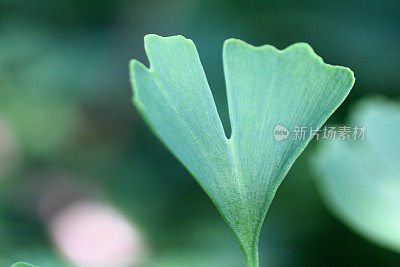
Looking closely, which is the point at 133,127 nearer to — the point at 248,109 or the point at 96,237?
the point at 96,237

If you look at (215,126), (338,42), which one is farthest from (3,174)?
(215,126)

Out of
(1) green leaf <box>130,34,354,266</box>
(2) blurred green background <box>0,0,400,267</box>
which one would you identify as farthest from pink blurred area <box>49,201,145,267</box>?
(1) green leaf <box>130,34,354,266</box>

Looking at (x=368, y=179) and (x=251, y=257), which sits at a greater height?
(x=368, y=179)

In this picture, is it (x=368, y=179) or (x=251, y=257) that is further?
(x=368, y=179)

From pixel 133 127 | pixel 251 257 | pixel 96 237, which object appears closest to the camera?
pixel 251 257

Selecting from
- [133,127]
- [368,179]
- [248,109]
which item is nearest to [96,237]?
[133,127]

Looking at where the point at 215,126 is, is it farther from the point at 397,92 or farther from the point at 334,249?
the point at 397,92
